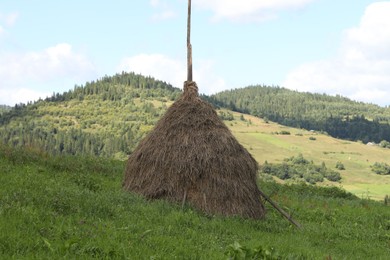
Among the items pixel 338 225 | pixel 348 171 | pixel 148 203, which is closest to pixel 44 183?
pixel 148 203

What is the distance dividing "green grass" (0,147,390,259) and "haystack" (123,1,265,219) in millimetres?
629

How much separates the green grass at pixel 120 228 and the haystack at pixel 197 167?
0.63m

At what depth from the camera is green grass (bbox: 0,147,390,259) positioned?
25.1ft

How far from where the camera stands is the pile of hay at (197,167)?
1355 cm

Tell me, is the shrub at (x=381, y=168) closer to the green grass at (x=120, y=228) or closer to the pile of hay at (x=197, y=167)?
the green grass at (x=120, y=228)

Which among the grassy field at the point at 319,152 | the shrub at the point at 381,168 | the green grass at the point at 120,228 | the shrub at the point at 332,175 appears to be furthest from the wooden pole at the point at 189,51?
the shrub at the point at 381,168

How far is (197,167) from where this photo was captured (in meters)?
13.7

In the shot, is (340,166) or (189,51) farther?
(340,166)

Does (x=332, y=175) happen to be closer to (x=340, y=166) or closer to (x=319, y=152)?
(x=340, y=166)

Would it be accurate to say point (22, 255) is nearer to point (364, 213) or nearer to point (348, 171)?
point (364, 213)

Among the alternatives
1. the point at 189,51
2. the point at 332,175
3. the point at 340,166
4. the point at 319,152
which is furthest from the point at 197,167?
the point at 319,152

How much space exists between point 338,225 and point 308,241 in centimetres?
527

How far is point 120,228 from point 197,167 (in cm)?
490

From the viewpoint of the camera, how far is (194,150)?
13891 millimetres
